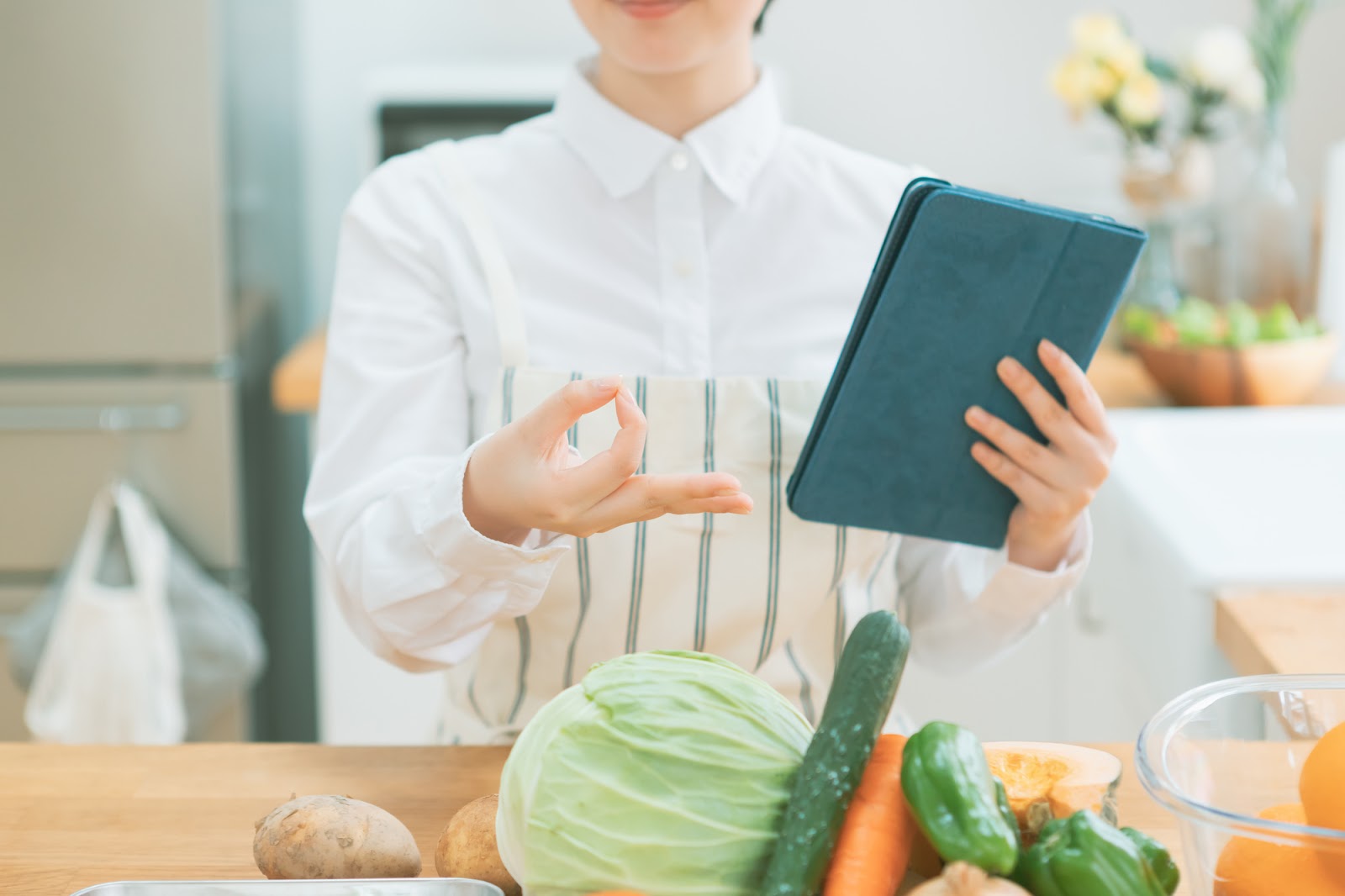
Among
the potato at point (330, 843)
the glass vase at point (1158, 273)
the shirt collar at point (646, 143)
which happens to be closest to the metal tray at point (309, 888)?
the potato at point (330, 843)

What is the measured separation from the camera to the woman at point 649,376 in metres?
0.96

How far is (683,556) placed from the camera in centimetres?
102

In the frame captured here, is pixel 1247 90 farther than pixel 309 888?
Yes

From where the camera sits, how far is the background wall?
2330 millimetres

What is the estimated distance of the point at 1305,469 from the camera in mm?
1641

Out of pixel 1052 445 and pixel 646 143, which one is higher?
pixel 646 143

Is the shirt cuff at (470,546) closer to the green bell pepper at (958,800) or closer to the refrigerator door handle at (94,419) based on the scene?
the green bell pepper at (958,800)

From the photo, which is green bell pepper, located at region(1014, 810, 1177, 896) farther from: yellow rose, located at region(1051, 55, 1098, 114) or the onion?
yellow rose, located at region(1051, 55, 1098, 114)

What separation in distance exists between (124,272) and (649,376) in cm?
124

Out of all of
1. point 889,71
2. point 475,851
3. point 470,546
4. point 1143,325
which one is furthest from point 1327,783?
point 889,71

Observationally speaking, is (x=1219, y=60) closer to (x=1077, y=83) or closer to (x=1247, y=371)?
(x=1077, y=83)

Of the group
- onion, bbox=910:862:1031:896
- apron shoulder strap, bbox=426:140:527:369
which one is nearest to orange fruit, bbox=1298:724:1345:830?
onion, bbox=910:862:1031:896

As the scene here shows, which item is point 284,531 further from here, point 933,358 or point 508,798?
point 508,798

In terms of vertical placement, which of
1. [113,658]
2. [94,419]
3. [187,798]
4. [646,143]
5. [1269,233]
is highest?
[646,143]
